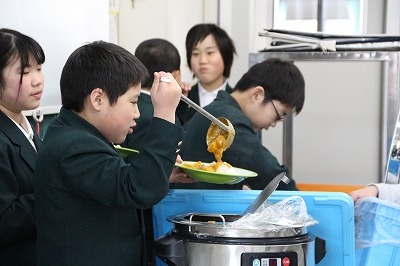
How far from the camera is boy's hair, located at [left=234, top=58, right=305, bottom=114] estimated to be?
195 centimetres

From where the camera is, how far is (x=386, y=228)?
139cm

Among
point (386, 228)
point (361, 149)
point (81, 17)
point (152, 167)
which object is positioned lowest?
point (361, 149)

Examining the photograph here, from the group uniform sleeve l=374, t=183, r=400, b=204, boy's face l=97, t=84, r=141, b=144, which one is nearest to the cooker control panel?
boy's face l=97, t=84, r=141, b=144

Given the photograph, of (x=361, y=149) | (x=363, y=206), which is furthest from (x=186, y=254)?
(x=361, y=149)

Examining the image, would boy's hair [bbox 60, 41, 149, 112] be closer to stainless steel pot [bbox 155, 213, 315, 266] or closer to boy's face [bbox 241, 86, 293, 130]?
stainless steel pot [bbox 155, 213, 315, 266]

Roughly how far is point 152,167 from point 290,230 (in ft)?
0.82

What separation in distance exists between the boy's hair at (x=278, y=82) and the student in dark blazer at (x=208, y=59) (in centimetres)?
89

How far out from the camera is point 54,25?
6.94 feet

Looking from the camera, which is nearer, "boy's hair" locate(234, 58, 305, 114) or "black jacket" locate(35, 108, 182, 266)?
"black jacket" locate(35, 108, 182, 266)

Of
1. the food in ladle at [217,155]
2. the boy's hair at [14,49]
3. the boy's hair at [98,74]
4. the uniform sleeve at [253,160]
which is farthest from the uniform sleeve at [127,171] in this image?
the uniform sleeve at [253,160]

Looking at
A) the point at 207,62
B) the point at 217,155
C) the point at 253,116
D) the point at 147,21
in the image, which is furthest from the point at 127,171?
the point at 147,21

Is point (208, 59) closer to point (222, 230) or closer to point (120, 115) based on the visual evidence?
point (120, 115)

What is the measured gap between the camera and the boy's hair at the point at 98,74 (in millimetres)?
1292

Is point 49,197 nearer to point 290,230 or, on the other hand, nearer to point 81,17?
point 290,230
